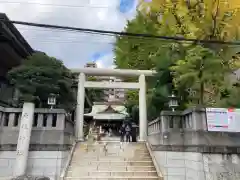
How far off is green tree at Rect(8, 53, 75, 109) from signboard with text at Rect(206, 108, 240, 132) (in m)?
5.15

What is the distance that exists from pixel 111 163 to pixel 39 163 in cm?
264

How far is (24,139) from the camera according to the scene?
654cm

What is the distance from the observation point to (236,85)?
8.94m

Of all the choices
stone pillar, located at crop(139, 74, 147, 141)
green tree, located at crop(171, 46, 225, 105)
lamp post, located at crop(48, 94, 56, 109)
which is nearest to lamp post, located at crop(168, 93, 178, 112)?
green tree, located at crop(171, 46, 225, 105)

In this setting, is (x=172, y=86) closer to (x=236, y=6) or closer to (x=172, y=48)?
(x=172, y=48)

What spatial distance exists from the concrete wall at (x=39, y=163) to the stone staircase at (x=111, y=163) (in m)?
0.54

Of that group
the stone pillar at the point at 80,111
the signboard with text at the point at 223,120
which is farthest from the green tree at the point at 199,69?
the stone pillar at the point at 80,111

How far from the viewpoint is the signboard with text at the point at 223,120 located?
646 cm

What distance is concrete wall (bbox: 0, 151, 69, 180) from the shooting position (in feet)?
22.1

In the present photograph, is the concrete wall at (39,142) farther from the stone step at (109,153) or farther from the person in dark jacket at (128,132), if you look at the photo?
the person in dark jacket at (128,132)

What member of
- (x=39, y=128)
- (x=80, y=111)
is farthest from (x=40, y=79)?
(x=80, y=111)

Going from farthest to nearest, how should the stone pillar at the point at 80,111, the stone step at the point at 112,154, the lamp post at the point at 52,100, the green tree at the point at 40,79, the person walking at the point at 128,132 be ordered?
the person walking at the point at 128,132
the stone pillar at the point at 80,111
the stone step at the point at 112,154
the lamp post at the point at 52,100
the green tree at the point at 40,79

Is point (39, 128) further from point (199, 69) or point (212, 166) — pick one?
point (199, 69)

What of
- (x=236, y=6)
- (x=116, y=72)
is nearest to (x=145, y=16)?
(x=116, y=72)
